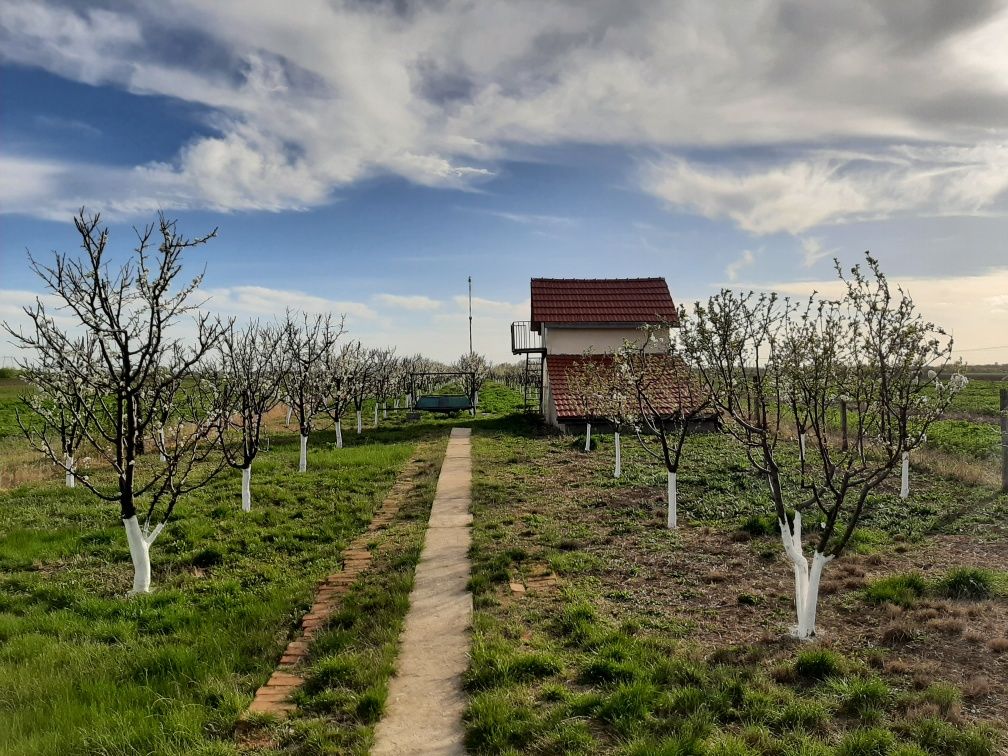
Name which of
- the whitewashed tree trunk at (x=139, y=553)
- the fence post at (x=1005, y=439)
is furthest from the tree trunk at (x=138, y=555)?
the fence post at (x=1005, y=439)

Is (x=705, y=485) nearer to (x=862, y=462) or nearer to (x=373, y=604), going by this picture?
(x=862, y=462)

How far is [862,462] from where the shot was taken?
525 cm

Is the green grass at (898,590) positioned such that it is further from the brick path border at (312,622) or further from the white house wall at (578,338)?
the white house wall at (578,338)

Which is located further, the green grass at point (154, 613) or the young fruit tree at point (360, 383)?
the young fruit tree at point (360, 383)

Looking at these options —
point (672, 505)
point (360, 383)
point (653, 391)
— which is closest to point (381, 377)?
point (360, 383)

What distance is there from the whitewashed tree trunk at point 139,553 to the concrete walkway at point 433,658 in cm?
303

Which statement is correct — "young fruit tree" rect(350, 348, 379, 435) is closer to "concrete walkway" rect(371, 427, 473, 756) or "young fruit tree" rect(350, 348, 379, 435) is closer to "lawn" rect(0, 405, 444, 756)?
"lawn" rect(0, 405, 444, 756)

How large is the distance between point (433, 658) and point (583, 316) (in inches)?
752

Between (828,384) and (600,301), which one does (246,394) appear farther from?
(600,301)

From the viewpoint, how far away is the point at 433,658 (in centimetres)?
495

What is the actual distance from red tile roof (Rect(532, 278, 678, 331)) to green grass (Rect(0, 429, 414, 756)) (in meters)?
13.4

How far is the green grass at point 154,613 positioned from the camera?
4066 millimetres

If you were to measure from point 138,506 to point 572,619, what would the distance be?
28.1 ft

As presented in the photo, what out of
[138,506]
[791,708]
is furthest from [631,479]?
[138,506]
